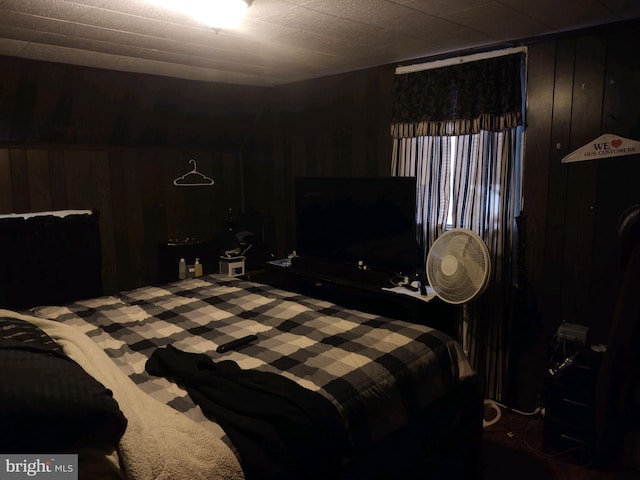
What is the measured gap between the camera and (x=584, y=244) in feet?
9.45

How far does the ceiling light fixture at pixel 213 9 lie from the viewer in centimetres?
226

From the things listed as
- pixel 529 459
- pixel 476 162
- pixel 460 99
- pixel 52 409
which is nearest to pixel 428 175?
pixel 476 162

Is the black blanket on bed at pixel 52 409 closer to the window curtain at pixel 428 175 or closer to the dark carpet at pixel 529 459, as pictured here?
the dark carpet at pixel 529 459

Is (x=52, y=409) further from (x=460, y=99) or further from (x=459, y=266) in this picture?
(x=460, y=99)

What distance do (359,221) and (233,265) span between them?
4.64 feet

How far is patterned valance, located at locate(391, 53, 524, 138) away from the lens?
304 centimetres

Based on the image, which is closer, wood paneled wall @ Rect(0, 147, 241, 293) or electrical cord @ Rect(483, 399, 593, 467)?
electrical cord @ Rect(483, 399, 593, 467)

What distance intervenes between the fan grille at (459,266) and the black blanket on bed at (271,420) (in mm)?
1453

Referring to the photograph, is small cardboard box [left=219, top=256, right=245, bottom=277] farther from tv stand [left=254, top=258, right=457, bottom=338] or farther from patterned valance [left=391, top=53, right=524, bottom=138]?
patterned valance [left=391, top=53, right=524, bottom=138]

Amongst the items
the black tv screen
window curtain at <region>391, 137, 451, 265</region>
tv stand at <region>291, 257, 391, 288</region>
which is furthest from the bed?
window curtain at <region>391, 137, 451, 265</region>

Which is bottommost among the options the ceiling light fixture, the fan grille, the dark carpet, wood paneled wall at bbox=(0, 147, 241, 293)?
the dark carpet

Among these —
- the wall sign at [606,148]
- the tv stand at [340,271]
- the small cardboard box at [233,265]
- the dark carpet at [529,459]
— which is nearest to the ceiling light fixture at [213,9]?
the tv stand at [340,271]

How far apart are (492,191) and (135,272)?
11.1 ft

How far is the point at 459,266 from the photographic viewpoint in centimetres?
283
